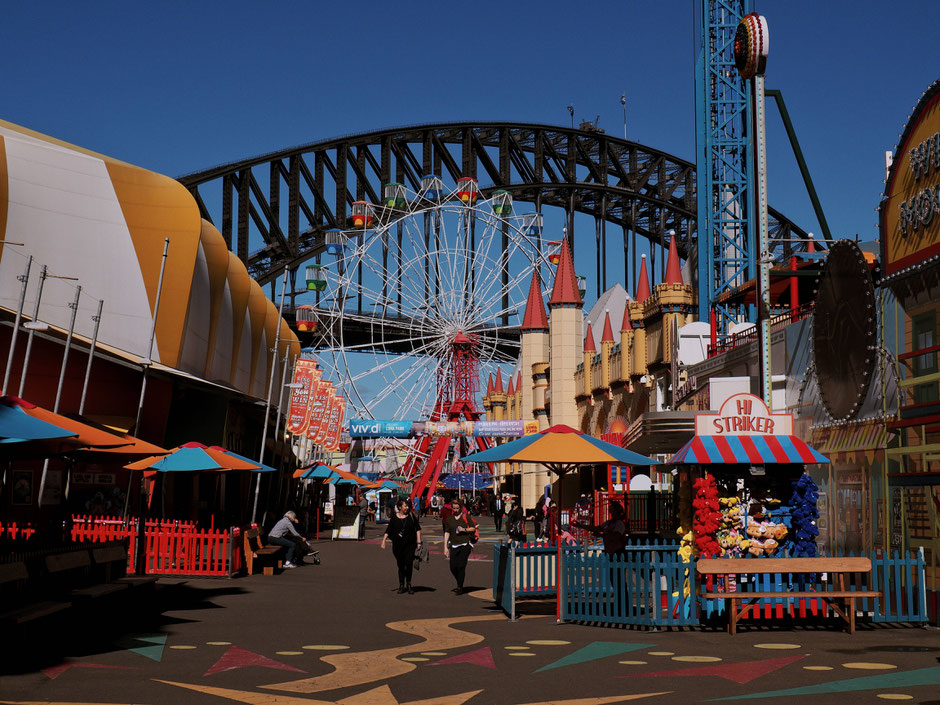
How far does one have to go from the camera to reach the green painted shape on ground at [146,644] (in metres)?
10.8

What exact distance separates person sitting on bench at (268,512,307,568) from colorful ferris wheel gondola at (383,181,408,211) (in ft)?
104

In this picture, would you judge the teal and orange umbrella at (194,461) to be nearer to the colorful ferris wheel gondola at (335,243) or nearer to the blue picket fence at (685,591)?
the blue picket fence at (685,591)

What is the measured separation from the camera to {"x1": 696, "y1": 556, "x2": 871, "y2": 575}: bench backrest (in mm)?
12914

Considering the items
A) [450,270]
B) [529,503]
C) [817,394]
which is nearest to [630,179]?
[450,270]

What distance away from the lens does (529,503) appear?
47250 millimetres

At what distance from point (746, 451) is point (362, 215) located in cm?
4764

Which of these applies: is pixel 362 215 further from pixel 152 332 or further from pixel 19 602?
pixel 19 602

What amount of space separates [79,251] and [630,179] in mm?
67089

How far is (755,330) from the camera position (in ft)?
88.8

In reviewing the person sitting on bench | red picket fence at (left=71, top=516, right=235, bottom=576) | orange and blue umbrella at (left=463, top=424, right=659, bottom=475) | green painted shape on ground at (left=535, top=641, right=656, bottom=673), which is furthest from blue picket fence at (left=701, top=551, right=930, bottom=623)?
the person sitting on bench

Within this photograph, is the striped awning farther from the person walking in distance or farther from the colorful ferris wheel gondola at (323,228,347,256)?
the colorful ferris wheel gondola at (323,228,347,256)

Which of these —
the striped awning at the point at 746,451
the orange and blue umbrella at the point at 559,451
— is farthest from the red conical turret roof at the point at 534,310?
the striped awning at the point at 746,451

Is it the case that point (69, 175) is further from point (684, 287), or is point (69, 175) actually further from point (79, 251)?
point (684, 287)

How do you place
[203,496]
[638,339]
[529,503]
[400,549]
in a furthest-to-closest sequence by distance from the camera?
1. [529,503]
2. [638,339]
3. [203,496]
4. [400,549]
